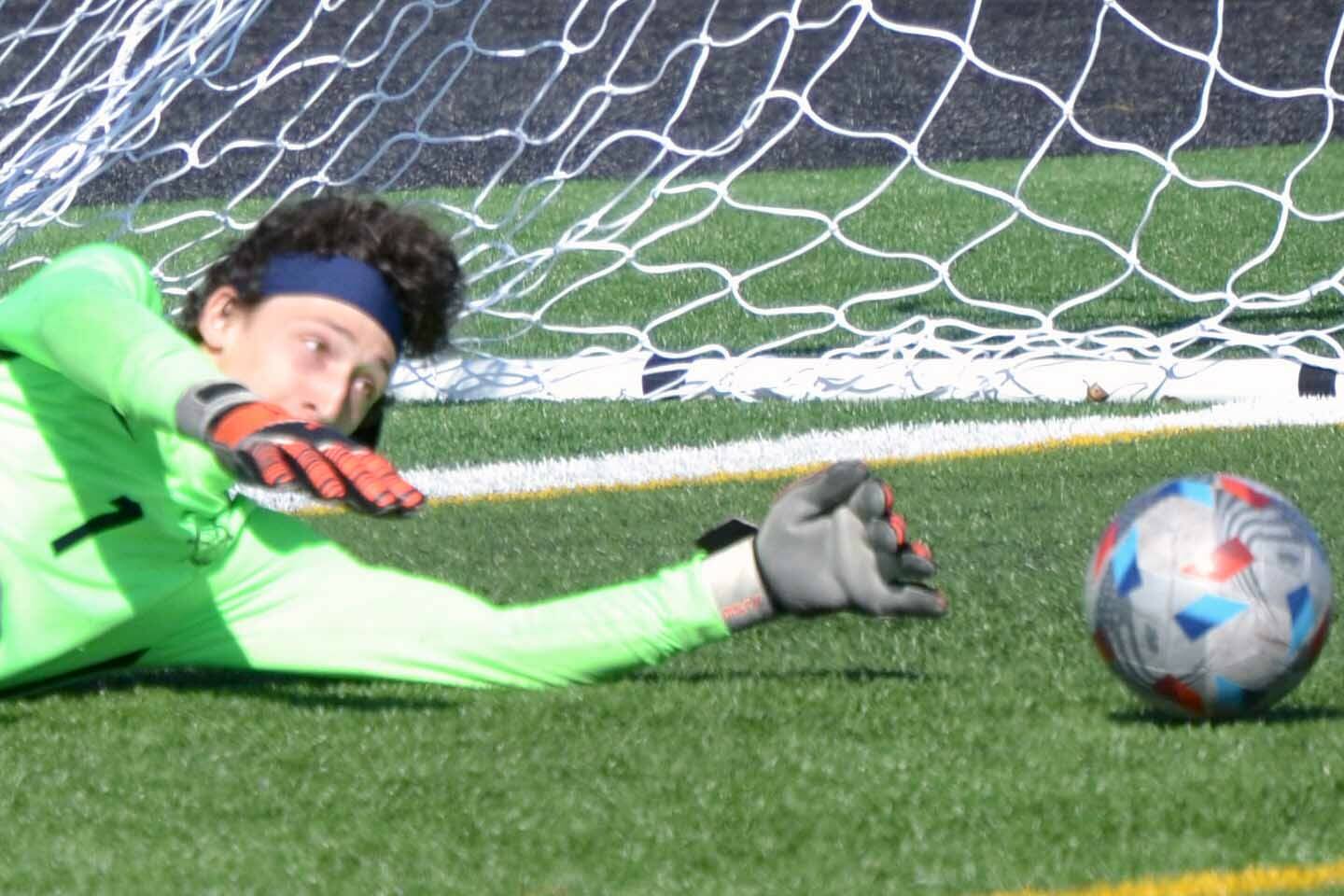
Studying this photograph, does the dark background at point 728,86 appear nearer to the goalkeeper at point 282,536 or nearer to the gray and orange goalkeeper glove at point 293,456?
the goalkeeper at point 282,536

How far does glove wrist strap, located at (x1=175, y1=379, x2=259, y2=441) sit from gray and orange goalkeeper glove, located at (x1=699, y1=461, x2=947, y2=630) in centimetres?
69

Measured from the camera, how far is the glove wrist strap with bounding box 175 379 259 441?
235 centimetres

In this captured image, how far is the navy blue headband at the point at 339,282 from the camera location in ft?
9.44

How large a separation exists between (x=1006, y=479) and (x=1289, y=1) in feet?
33.8

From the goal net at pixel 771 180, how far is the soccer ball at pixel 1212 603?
2594mm

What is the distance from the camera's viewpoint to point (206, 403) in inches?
93.3

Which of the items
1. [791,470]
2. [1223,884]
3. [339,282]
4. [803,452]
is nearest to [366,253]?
→ [339,282]

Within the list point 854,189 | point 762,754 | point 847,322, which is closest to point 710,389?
point 847,322

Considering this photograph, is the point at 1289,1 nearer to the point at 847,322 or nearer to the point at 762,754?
the point at 847,322

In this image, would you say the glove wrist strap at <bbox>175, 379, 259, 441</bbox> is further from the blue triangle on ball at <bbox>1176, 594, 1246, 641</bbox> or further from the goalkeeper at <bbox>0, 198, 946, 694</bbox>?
the blue triangle on ball at <bbox>1176, 594, 1246, 641</bbox>

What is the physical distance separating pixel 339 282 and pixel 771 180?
8003 millimetres

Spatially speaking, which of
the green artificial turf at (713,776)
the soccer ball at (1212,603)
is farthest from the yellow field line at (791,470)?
the soccer ball at (1212,603)

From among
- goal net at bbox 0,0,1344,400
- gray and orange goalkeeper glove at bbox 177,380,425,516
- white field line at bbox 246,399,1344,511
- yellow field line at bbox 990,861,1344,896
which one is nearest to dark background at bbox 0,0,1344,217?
goal net at bbox 0,0,1344,400

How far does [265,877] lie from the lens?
2.17 metres
